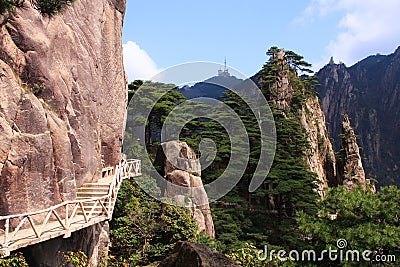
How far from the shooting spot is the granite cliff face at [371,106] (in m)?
51.4

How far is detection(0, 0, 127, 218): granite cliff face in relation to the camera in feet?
24.4

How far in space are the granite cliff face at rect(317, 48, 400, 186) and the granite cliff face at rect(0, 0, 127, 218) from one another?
151 feet

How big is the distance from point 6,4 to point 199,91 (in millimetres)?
11322

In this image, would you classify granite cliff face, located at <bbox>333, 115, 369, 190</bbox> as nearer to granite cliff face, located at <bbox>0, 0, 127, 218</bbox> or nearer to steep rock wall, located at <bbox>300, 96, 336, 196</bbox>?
steep rock wall, located at <bbox>300, 96, 336, 196</bbox>

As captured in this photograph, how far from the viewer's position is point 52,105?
9.27 metres

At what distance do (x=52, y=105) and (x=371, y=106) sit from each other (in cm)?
5596

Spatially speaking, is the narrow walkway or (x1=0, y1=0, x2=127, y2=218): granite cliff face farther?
(x1=0, y1=0, x2=127, y2=218): granite cliff face

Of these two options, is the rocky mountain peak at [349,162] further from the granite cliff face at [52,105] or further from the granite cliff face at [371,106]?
the granite cliff face at [371,106]

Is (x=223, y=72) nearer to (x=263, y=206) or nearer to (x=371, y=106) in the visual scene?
(x=263, y=206)

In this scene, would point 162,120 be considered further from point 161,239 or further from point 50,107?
point 50,107

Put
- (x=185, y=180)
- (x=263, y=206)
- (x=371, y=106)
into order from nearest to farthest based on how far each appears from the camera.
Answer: (x=185, y=180), (x=263, y=206), (x=371, y=106)

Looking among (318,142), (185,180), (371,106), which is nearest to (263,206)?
(185,180)

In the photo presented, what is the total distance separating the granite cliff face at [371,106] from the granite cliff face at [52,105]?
151 feet

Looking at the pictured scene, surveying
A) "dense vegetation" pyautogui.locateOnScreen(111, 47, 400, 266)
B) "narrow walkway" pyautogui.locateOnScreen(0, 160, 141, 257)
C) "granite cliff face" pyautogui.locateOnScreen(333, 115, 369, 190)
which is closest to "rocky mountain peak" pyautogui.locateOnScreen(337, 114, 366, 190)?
"granite cliff face" pyautogui.locateOnScreen(333, 115, 369, 190)
